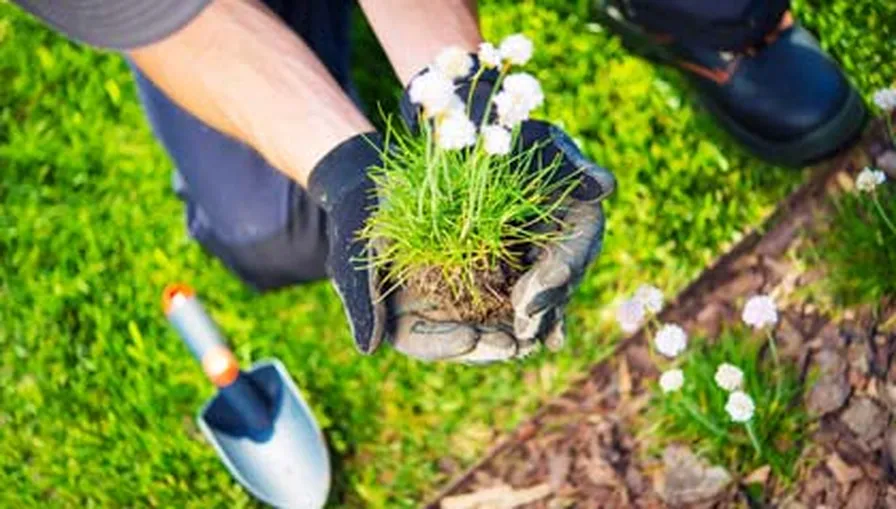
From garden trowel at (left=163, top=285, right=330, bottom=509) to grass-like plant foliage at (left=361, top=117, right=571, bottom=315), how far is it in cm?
87

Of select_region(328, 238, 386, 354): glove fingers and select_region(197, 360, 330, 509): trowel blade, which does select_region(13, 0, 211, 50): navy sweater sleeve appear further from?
select_region(197, 360, 330, 509): trowel blade

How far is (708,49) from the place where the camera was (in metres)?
3.22

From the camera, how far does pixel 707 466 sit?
2.83 meters

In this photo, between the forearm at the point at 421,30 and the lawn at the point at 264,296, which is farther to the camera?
the lawn at the point at 264,296

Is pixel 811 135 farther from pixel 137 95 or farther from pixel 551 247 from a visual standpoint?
pixel 137 95

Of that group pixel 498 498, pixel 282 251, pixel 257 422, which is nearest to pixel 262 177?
pixel 282 251

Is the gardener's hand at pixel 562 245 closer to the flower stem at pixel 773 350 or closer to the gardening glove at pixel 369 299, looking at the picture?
the gardening glove at pixel 369 299

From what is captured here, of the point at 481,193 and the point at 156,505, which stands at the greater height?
the point at 481,193

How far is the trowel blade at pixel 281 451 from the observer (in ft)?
10.2

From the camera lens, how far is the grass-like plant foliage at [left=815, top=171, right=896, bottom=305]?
2.90 m

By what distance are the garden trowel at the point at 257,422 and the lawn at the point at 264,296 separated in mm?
55

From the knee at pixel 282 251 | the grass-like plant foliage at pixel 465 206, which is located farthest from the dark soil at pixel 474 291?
the knee at pixel 282 251

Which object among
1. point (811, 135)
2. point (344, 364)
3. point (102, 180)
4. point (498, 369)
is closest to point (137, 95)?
point (102, 180)

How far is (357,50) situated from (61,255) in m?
0.82
